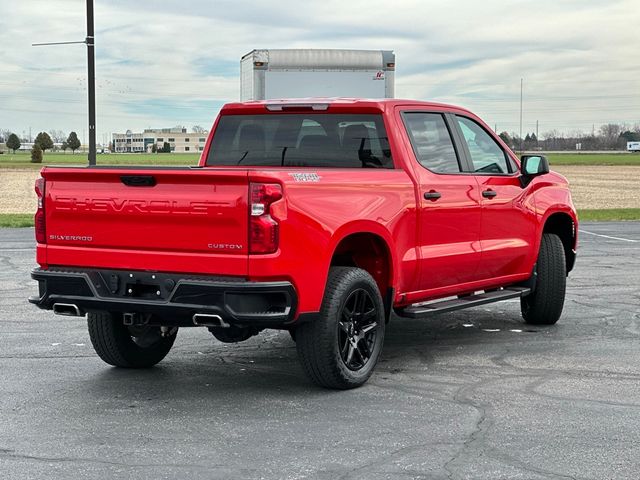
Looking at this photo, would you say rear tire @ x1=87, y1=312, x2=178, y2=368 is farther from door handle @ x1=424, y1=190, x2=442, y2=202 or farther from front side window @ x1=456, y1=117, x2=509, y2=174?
front side window @ x1=456, y1=117, x2=509, y2=174

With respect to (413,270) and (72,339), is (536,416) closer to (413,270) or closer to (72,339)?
(413,270)

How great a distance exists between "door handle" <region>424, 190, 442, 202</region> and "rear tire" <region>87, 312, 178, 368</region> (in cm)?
213

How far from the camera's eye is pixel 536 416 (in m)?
6.14

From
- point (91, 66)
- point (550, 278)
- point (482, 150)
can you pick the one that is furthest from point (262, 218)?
point (91, 66)

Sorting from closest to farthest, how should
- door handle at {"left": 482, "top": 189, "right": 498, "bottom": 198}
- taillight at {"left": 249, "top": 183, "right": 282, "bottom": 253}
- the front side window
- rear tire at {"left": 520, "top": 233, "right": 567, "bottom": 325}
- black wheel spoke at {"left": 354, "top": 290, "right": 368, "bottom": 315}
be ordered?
1. taillight at {"left": 249, "top": 183, "right": 282, "bottom": 253}
2. black wheel spoke at {"left": 354, "top": 290, "right": 368, "bottom": 315}
3. door handle at {"left": 482, "top": 189, "right": 498, "bottom": 198}
4. the front side window
5. rear tire at {"left": 520, "top": 233, "right": 567, "bottom": 325}

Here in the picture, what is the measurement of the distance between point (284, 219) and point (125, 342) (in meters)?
1.94

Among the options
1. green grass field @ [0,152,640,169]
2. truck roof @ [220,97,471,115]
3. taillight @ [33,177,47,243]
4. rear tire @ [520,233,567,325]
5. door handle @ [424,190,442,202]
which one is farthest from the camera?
green grass field @ [0,152,640,169]

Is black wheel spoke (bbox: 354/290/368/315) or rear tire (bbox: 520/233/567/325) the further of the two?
rear tire (bbox: 520/233/567/325)

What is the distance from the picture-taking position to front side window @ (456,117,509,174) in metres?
8.53

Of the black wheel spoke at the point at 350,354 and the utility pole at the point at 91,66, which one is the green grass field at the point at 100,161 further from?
the black wheel spoke at the point at 350,354

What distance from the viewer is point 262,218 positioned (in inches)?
242

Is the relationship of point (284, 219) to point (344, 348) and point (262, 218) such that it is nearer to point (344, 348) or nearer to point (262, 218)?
point (262, 218)

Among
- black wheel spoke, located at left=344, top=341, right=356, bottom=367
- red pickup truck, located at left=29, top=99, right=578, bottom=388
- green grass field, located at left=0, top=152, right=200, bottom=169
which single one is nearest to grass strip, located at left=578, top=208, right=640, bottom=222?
red pickup truck, located at left=29, top=99, right=578, bottom=388

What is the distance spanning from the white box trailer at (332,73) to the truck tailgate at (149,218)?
12212mm
